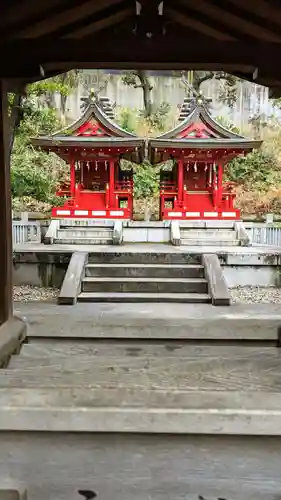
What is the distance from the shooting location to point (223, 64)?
382cm

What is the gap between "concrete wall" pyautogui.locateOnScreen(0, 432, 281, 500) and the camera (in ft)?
7.91

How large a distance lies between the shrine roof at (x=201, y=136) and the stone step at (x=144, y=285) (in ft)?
23.5

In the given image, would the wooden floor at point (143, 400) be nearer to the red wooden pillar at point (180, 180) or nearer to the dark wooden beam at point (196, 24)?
the dark wooden beam at point (196, 24)

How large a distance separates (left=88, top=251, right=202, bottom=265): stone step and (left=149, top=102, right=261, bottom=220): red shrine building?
5716mm

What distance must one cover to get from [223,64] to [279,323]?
269cm

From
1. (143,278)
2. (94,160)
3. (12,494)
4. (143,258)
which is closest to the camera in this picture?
(12,494)

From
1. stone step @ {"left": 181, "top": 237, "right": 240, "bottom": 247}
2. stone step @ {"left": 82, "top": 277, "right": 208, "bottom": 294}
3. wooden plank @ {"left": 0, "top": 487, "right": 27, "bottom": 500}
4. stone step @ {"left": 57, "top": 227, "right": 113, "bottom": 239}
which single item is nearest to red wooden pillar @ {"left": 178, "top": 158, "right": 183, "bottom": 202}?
stone step @ {"left": 57, "top": 227, "right": 113, "bottom": 239}

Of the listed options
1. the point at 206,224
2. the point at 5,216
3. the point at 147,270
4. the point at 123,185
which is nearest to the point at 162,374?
the point at 5,216

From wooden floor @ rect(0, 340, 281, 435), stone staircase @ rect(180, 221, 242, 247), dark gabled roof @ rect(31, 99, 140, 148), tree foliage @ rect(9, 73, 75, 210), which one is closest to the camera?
wooden floor @ rect(0, 340, 281, 435)

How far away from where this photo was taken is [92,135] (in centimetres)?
1509

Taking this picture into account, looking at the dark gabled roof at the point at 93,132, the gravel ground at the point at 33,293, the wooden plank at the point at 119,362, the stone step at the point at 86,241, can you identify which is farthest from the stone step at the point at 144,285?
the dark gabled roof at the point at 93,132

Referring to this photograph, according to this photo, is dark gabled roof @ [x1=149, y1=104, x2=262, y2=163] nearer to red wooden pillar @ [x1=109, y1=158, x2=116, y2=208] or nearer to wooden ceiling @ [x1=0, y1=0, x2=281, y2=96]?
red wooden pillar @ [x1=109, y1=158, x2=116, y2=208]

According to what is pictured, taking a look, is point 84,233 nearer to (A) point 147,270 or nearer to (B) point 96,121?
(B) point 96,121

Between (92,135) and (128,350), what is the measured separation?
1161cm
